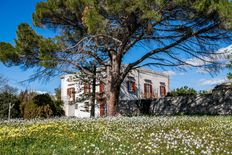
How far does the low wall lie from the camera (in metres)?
19.8

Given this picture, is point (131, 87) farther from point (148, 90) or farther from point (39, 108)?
point (39, 108)

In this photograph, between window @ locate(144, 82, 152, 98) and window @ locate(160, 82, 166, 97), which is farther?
window @ locate(160, 82, 166, 97)

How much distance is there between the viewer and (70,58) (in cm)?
1639


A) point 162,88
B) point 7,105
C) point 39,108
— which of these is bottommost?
point 39,108

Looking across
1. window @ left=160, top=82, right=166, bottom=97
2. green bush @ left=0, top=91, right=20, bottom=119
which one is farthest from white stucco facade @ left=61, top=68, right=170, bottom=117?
green bush @ left=0, top=91, right=20, bottom=119

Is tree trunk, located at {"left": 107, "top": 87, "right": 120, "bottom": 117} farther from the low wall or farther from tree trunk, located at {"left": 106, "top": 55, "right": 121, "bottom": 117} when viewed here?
the low wall

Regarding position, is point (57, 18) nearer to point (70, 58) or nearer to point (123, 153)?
point (70, 58)

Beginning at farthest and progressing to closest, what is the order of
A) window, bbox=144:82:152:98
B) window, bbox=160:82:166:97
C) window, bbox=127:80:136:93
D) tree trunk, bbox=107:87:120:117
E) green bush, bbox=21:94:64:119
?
window, bbox=160:82:166:97
window, bbox=144:82:152:98
window, bbox=127:80:136:93
green bush, bbox=21:94:64:119
tree trunk, bbox=107:87:120:117

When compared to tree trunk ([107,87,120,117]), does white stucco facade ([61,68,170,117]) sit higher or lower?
higher

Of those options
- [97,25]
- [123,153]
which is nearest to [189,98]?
[97,25]

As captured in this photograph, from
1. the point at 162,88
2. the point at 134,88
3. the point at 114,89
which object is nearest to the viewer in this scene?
the point at 114,89

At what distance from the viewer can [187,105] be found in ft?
70.0

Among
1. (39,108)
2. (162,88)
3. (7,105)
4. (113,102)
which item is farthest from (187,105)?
(162,88)

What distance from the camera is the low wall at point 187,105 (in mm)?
19766
